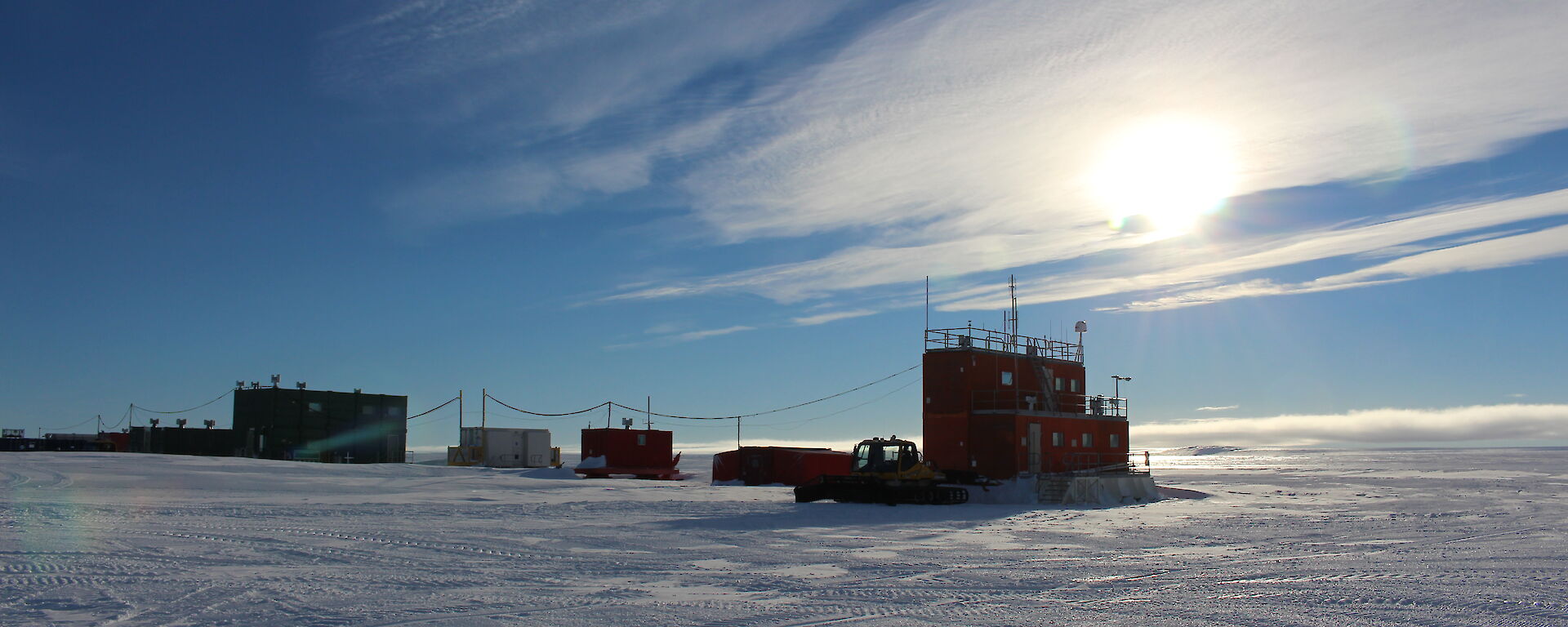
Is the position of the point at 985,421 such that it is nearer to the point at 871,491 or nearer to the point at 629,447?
the point at 871,491

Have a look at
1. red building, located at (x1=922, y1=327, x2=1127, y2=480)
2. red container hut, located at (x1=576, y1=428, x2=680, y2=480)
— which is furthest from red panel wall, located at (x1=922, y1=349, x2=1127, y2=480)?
red container hut, located at (x1=576, y1=428, x2=680, y2=480)

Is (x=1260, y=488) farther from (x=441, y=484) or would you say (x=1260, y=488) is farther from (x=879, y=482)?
(x=441, y=484)

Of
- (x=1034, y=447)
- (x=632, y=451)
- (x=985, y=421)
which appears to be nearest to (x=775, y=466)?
(x=632, y=451)

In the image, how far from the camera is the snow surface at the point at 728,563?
34.7 feet

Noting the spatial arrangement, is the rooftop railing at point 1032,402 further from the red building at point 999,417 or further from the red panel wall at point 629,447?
the red panel wall at point 629,447

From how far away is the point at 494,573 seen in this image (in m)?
13.3

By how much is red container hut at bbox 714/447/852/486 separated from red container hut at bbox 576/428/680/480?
6113mm

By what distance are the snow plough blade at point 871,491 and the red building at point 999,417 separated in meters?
5.45

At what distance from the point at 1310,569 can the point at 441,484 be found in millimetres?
28598

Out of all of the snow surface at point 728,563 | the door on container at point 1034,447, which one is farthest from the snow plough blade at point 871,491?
the door on container at point 1034,447

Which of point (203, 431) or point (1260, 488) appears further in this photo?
point (203, 431)

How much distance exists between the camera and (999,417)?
36.8 meters

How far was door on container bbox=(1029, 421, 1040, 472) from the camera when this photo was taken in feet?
121

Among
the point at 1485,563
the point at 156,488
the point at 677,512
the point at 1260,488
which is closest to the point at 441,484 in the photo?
the point at 156,488
